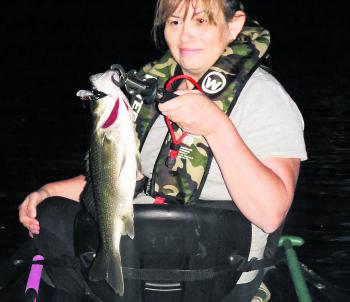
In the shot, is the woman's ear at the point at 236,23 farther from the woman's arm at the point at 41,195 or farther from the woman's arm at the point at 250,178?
the woman's arm at the point at 41,195

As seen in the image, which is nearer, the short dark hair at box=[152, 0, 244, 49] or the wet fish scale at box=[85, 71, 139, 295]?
the wet fish scale at box=[85, 71, 139, 295]

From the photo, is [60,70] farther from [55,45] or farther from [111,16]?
[111,16]

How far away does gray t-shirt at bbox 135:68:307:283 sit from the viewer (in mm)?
3047

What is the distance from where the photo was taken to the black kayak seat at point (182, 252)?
2.90 metres

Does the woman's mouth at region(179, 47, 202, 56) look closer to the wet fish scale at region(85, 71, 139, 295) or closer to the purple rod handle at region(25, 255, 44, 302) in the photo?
the wet fish scale at region(85, 71, 139, 295)

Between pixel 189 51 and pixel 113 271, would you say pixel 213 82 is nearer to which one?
pixel 189 51

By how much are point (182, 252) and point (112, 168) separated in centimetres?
57

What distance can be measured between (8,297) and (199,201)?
5.53 feet

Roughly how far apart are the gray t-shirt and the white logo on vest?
0.45ft

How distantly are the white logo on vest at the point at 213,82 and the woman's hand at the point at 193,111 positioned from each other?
512 mm

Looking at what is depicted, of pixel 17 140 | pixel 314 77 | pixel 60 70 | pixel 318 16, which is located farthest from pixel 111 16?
pixel 17 140

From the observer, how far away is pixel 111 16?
43.8 metres

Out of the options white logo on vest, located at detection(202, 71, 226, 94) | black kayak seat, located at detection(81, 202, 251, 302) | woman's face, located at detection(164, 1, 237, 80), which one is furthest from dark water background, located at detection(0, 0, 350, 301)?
woman's face, located at detection(164, 1, 237, 80)

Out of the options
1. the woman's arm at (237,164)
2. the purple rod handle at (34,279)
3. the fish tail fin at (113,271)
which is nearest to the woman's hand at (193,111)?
the woman's arm at (237,164)
